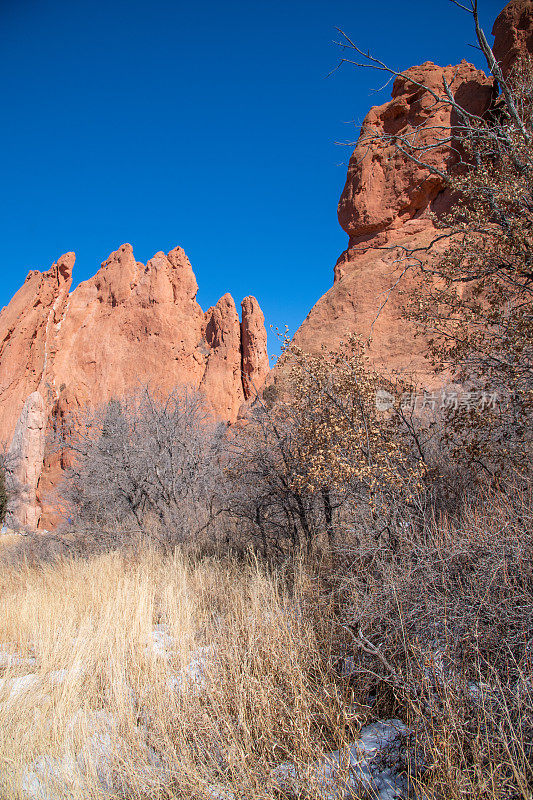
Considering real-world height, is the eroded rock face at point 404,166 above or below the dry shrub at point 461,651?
above

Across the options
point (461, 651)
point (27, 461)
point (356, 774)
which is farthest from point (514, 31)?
point (27, 461)

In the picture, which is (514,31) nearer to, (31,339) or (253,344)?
(253,344)

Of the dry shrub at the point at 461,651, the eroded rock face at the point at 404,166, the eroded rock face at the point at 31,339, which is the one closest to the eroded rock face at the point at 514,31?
the eroded rock face at the point at 404,166

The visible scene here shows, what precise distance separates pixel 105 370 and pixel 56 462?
866cm

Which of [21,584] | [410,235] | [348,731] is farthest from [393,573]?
[410,235]

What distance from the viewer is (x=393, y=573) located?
10.3 ft

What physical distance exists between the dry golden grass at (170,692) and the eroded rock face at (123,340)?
25.6 m

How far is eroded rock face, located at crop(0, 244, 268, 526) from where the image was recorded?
3189 cm

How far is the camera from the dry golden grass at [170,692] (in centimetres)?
219

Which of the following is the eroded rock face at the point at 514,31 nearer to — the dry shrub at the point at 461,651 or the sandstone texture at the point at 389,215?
the sandstone texture at the point at 389,215

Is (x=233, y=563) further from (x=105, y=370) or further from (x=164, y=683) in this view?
(x=105, y=370)

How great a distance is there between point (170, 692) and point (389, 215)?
22192 millimetres

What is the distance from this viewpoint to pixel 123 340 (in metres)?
33.4

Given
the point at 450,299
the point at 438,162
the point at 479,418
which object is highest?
the point at 438,162
